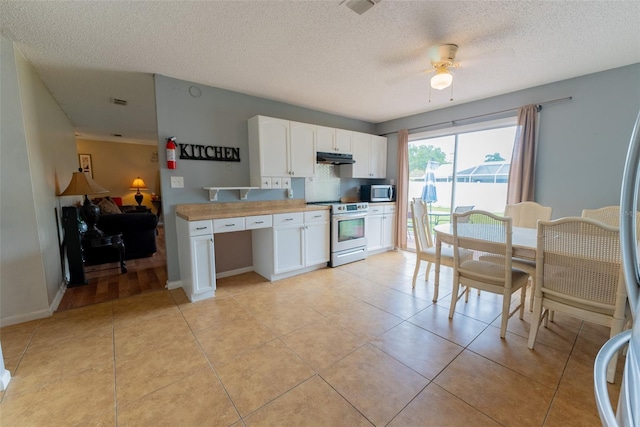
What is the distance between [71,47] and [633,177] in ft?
11.8

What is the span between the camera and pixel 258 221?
3.10 metres

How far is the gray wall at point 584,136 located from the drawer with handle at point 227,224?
3649 mm

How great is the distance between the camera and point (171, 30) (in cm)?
203

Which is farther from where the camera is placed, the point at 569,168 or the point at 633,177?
the point at 569,168


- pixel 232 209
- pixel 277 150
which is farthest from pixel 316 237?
pixel 277 150

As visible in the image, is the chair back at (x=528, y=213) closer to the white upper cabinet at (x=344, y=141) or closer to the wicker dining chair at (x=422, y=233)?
the wicker dining chair at (x=422, y=233)

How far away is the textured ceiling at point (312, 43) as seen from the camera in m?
1.80

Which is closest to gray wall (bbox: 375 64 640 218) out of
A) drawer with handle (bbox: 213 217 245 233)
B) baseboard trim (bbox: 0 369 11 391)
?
drawer with handle (bbox: 213 217 245 233)

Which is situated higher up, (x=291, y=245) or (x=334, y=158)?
(x=334, y=158)

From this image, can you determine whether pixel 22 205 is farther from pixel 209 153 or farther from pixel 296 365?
pixel 296 365

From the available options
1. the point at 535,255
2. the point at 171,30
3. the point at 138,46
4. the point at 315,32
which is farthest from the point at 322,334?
the point at 138,46

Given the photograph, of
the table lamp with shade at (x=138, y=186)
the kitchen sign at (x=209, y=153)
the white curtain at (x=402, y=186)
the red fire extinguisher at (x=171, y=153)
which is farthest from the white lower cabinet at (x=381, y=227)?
the table lamp with shade at (x=138, y=186)

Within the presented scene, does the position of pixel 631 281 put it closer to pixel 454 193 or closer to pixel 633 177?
pixel 633 177

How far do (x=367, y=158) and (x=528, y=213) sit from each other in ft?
8.18
